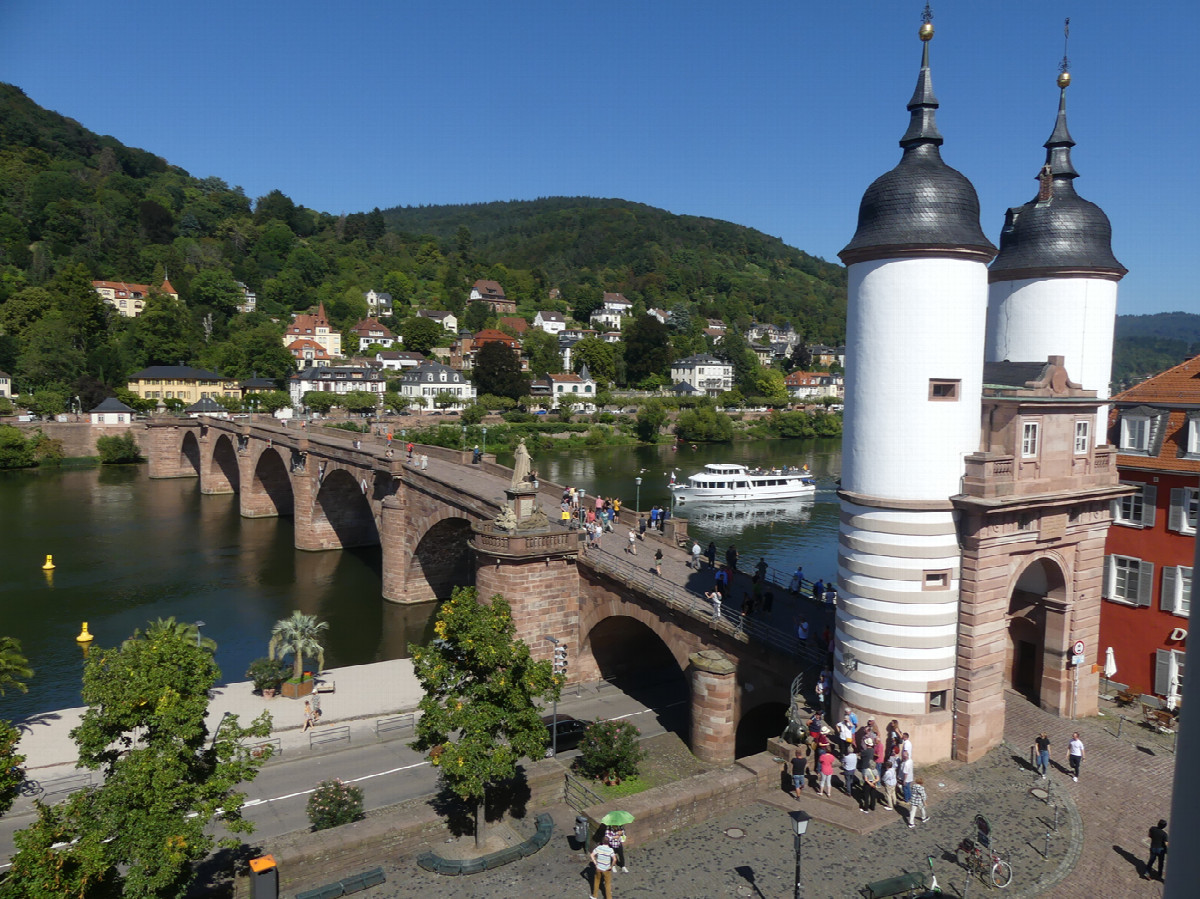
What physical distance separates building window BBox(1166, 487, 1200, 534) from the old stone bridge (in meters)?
11.1

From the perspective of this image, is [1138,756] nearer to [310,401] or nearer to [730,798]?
[730,798]

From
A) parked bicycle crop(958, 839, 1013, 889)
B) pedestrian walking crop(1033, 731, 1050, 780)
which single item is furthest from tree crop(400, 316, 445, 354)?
parked bicycle crop(958, 839, 1013, 889)

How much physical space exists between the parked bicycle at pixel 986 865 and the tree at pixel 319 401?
334ft

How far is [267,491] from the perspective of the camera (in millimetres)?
68688

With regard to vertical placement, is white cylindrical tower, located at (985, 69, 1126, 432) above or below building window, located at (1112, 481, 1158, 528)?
above

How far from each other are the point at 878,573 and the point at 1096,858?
6217 mm

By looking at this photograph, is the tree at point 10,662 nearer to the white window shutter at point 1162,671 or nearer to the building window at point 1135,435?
the white window shutter at point 1162,671

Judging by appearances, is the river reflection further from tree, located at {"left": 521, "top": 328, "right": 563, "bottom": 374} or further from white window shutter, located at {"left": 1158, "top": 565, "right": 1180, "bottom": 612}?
tree, located at {"left": 521, "top": 328, "right": 563, "bottom": 374}

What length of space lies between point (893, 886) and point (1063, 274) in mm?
15984

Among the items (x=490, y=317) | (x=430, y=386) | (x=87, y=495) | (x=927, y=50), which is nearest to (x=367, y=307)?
(x=490, y=317)

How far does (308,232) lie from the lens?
19862 cm

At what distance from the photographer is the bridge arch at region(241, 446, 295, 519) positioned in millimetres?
67312

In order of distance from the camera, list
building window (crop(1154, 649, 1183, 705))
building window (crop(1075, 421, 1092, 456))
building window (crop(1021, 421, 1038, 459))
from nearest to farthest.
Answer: building window (crop(1021, 421, 1038, 459)) < building window (crop(1075, 421, 1092, 456)) < building window (crop(1154, 649, 1183, 705))

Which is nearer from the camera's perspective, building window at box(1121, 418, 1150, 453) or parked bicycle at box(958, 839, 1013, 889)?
parked bicycle at box(958, 839, 1013, 889)
